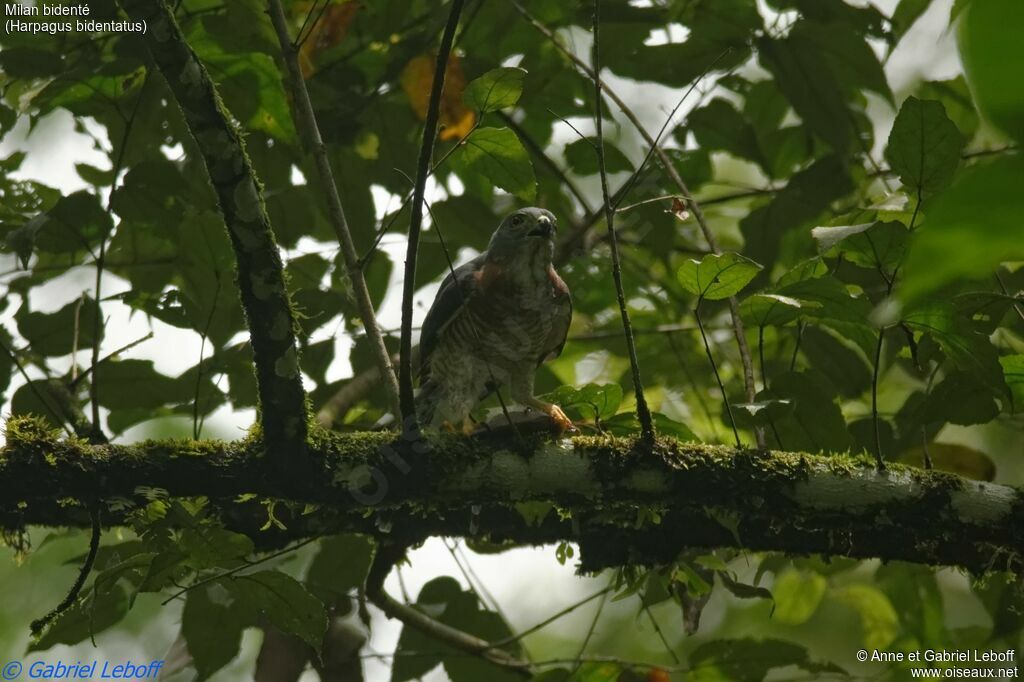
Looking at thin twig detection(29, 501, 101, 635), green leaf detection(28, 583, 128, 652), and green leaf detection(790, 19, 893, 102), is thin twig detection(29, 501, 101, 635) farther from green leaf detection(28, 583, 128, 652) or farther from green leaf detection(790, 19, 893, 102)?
green leaf detection(790, 19, 893, 102)

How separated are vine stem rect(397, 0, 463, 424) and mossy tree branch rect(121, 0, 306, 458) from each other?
285 mm

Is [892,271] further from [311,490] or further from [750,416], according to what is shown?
[311,490]

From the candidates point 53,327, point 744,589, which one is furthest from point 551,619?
point 53,327

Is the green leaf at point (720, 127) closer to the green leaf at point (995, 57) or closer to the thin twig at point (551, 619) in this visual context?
A: the thin twig at point (551, 619)

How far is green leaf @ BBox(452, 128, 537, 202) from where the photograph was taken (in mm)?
2301

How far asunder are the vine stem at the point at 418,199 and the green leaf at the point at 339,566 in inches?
44.3

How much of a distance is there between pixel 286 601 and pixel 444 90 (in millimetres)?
2106

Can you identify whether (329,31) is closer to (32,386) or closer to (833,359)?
(32,386)

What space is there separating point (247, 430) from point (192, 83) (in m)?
0.97

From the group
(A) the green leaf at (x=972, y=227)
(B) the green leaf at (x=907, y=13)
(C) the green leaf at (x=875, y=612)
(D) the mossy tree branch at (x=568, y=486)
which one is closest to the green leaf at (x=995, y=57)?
(A) the green leaf at (x=972, y=227)

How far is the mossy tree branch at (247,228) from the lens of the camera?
2.10 meters

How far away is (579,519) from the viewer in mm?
2859

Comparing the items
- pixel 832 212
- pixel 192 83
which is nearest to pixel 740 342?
pixel 832 212

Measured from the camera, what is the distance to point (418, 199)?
6.81ft
